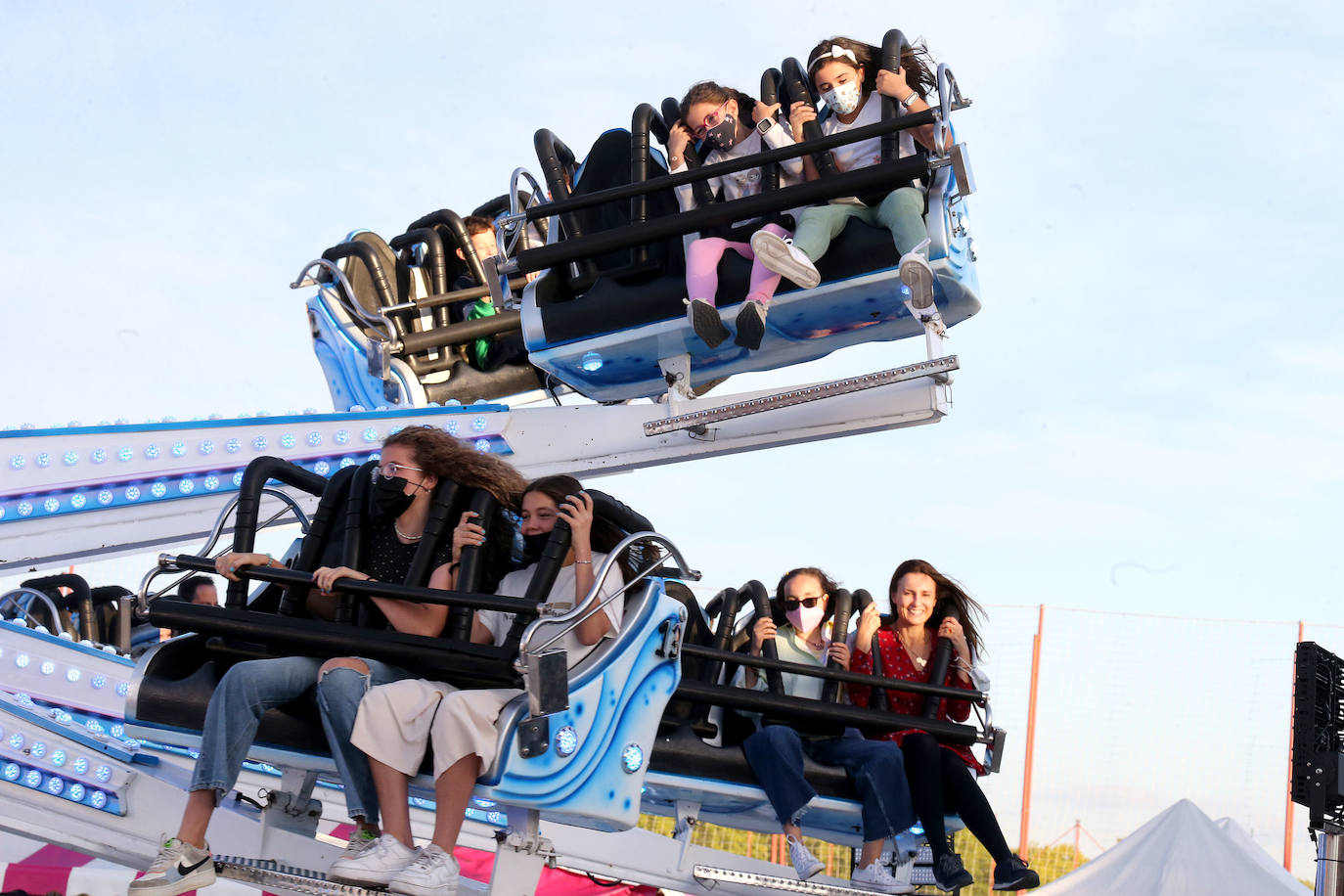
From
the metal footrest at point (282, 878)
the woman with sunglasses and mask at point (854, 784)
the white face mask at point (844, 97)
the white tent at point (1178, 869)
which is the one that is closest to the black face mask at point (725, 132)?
the white face mask at point (844, 97)

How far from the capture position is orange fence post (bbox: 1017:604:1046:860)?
22.8 ft

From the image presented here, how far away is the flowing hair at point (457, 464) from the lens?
11.9ft

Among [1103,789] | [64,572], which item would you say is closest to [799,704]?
[1103,789]

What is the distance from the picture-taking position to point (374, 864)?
3061 millimetres

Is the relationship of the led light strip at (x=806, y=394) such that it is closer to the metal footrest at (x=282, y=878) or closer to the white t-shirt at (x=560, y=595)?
the white t-shirt at (x=560, y=595)

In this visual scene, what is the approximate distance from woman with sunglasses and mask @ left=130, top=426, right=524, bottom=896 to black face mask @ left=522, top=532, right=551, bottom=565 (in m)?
0.12

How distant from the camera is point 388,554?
3.71 m

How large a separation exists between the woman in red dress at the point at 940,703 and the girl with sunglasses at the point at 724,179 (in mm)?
1138

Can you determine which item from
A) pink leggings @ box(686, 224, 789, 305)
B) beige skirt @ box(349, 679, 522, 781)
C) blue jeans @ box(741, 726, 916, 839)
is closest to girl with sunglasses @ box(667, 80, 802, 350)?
pink leggings @ box(686, 224, 789, 305)

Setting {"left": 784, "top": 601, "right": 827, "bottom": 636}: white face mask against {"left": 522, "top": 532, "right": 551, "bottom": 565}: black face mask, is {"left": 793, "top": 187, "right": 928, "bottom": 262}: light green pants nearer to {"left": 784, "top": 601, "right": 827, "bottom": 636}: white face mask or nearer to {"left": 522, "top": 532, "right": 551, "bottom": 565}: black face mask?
{"left": 784, "top": 601, "right": 827, "bottom": 636}: white face mask

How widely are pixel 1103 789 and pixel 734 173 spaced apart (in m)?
3.54

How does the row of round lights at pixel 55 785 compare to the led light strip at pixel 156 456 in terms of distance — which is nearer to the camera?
the row of round lights at pixel 55 785

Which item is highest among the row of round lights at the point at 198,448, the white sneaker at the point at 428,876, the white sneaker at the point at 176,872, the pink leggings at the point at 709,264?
the pink leggings at the point at 709,264

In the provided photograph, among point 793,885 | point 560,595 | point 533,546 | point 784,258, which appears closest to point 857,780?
point 793,885
